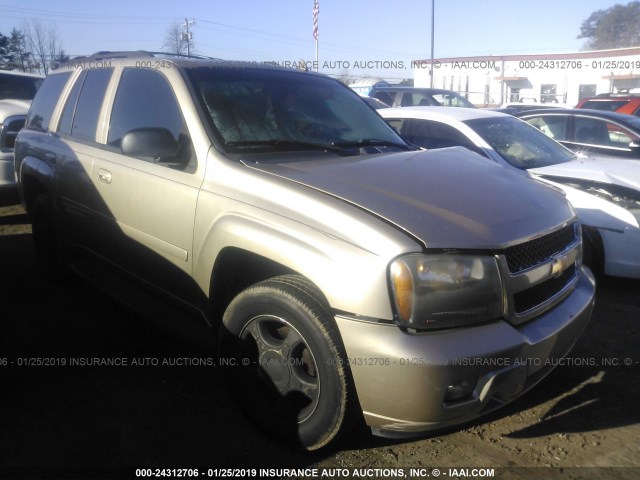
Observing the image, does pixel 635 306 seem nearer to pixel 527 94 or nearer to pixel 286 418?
pixel 286 418

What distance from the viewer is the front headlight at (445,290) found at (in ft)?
7.32

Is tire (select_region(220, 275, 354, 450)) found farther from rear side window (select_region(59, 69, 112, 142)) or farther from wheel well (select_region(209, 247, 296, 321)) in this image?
rear side window (select_region(59, 69, 112, 142))

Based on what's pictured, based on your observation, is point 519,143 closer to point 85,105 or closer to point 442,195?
point 442,195

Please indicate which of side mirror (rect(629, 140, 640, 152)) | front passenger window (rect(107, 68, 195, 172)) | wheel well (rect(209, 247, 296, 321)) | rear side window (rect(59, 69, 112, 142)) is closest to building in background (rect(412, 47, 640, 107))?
side mirror (rect(629, 140, 640, 152))

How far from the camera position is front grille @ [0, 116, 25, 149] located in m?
7.27

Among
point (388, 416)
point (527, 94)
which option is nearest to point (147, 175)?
point (388, 416)

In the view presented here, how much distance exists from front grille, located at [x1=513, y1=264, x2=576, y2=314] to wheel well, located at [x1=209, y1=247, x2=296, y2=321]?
1067mm

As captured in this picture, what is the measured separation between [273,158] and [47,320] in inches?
93.0

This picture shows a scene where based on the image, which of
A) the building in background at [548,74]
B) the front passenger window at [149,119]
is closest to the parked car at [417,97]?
the front passenger window at [149,119]

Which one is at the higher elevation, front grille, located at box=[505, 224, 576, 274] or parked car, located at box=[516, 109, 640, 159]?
parked car, located at box=[516, 109, 640, 159]

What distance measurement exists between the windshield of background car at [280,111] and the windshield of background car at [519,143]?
2157 millimetres

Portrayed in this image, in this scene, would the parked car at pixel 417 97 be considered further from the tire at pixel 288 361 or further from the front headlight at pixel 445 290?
the front headlight at pixel 445 290

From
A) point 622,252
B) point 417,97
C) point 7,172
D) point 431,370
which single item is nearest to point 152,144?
point 431,370

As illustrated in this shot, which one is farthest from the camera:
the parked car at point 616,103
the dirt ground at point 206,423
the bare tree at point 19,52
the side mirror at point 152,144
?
the bare tree at point 19,52
